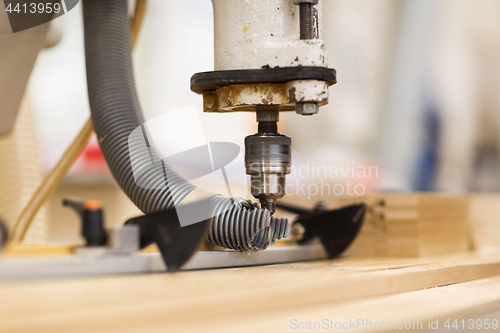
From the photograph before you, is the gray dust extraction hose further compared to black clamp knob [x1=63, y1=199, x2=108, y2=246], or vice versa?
the gray dust extraction hose

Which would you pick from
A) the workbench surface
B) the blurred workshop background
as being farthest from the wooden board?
the blurred workshop background

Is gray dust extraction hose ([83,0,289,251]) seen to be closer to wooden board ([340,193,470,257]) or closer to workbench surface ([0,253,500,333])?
workbench surface ([0,253,500,333])

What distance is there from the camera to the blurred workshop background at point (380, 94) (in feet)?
9.36

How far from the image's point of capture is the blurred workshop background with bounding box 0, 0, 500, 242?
112 inches

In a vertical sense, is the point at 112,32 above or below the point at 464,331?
above

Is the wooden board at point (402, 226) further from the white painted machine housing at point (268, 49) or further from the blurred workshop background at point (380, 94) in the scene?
the blurred workshop background at point (380, 94)

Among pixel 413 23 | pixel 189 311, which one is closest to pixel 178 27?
pixel 413 23

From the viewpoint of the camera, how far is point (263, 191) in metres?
0.56

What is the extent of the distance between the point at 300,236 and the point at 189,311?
50 cm

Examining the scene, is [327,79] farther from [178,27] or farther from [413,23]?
[413,23]

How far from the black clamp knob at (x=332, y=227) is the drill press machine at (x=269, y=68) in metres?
0.26

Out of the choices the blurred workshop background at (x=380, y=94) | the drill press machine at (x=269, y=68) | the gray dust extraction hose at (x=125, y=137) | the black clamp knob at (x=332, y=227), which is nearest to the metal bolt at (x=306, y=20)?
the drill press machine at (x=269, y=68)

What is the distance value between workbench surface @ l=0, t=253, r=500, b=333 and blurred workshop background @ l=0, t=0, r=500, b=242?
228 cm

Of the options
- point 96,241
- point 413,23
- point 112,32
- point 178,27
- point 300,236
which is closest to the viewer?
point 96,241
